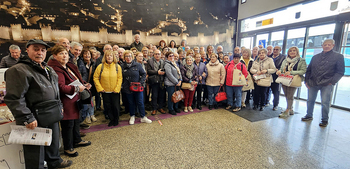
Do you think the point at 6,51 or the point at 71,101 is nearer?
the point at 71,101

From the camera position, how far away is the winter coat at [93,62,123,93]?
2723 mm

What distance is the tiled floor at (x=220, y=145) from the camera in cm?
198

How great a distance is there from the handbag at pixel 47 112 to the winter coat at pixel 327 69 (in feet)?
14.6

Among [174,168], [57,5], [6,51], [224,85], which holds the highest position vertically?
[57,5]

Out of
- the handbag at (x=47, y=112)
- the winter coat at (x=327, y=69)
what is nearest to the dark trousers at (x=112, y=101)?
the handbag at (x=47, y=112)

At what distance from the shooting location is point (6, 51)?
4625 mm

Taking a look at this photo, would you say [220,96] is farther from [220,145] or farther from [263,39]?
[263,39]

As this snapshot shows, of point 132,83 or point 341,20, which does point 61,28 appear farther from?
point 341,20

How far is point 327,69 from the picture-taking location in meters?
2.94

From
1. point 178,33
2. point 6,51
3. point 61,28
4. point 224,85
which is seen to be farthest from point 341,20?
point 6,51

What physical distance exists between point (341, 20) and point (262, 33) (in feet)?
7.97

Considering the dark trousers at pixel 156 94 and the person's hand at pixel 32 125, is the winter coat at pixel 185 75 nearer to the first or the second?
the dark trousers at pixel 156 94

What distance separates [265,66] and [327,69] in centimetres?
112

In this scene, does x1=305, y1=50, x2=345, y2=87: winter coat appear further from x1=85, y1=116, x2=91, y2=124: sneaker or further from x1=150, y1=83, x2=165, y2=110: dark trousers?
x1=85, y1=116, x2=91, y2=124: sneaker
